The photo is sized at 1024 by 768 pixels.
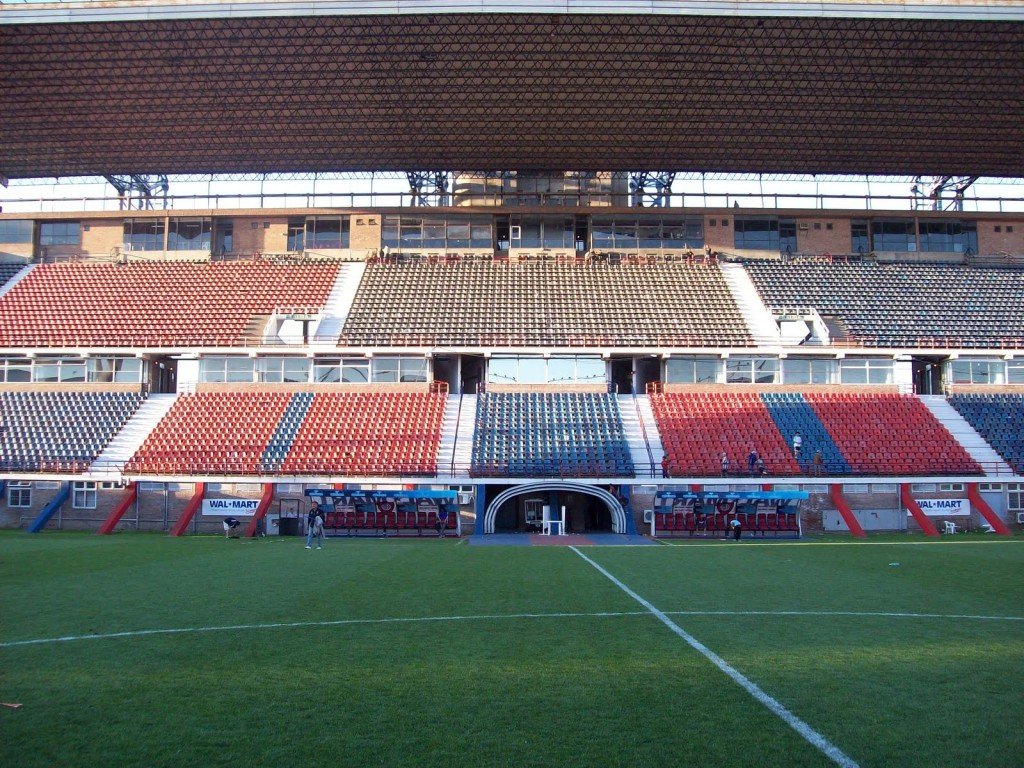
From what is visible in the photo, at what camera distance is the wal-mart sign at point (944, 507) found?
3077cm

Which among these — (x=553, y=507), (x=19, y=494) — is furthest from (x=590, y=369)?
(x=19, y=494)

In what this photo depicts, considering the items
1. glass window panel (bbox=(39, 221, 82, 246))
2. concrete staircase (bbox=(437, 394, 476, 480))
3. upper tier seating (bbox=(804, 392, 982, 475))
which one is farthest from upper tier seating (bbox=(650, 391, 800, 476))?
glass window panel (bbox=(39, 221, 82, 246))

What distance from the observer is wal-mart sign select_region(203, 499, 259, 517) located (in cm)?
3030

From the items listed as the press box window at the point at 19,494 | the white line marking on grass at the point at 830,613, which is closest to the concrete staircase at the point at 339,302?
the press box window at the point at 19,494

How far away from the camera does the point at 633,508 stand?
99.4ft

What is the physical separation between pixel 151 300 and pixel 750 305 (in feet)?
102

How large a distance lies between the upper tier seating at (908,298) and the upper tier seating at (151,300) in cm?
2513

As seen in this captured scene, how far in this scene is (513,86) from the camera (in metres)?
36.9

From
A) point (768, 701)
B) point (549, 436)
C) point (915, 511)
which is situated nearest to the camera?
point (768, 701)

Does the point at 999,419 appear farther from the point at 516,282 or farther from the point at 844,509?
the point at 516,282

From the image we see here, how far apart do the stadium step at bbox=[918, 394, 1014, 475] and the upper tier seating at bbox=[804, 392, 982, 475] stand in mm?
352

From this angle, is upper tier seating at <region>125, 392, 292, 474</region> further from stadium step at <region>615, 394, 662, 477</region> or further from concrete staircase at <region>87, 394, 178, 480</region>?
stadium step at <region>615, 394, 662, 477</region>

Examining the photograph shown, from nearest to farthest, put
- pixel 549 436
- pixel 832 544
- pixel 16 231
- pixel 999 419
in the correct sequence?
pixel 832 544 < pixel 549 436 < pixel 999 419 < pixel 16 231

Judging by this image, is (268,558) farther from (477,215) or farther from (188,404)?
(477,215)
